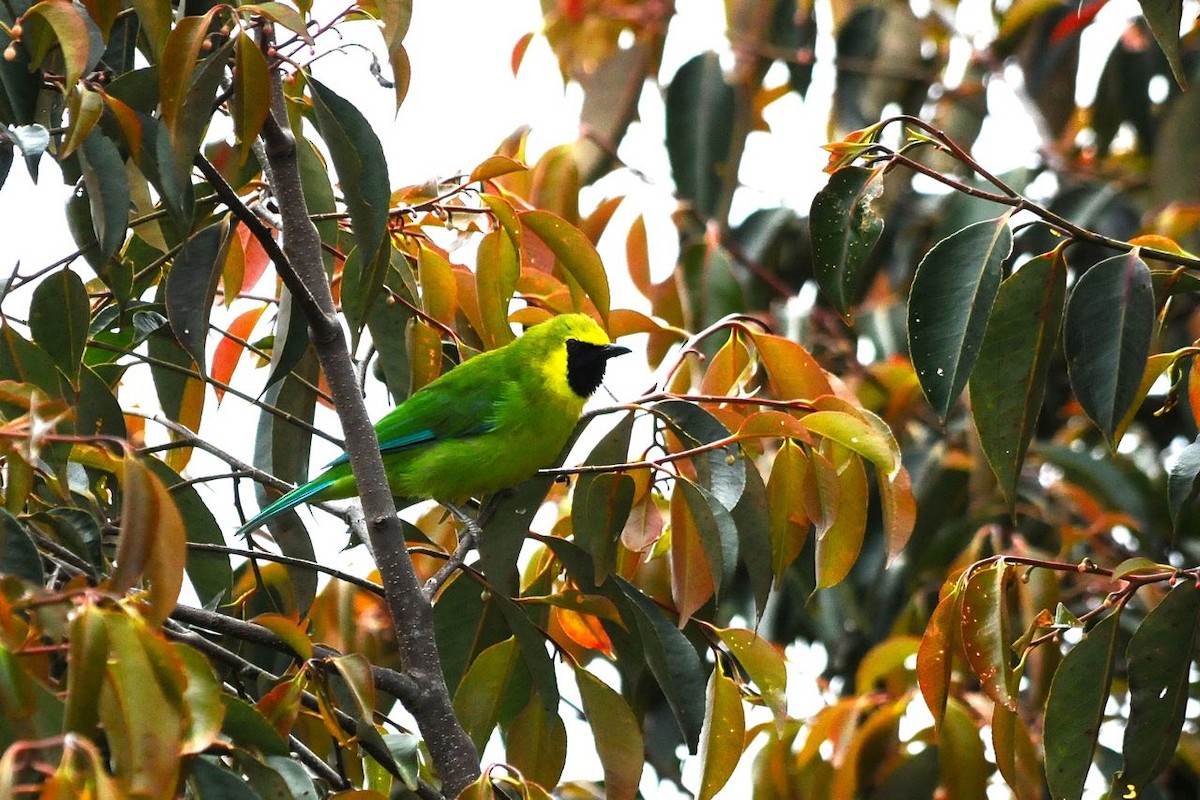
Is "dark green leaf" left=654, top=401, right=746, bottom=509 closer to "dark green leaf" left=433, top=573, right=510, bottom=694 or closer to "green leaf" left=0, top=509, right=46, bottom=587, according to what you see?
"dark green leaf" left=433, top=573, right=510, bottom=694

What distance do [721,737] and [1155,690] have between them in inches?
31.7

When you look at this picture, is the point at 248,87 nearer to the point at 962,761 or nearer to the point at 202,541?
the point at 202,541

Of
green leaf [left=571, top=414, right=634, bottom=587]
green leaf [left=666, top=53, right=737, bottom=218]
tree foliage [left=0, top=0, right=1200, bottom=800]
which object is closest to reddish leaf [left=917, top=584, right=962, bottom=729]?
tree foliage [left=0, top=0, right=1200, bottom=800]

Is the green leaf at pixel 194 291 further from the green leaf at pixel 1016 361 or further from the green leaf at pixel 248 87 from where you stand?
the green leaf at pixel 1016 361

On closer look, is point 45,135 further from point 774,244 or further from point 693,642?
point 774,244

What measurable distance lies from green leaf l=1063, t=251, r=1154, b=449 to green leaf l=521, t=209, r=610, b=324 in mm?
1233

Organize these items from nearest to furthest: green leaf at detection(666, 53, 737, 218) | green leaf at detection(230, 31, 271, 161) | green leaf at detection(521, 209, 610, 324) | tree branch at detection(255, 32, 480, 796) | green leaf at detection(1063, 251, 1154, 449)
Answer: green leaf at detection(230, 31, 271, 161)
green leaf at detection(1063, 251, 1154, 449)
tree branch at detection(255, 32, 480, 796)
green leaf at detection(521, 209, 610, 324)
green leaf at detection(666, 53, 737, 218)

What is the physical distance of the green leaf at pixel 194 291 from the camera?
256 centimetres

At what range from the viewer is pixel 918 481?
17.5 ft

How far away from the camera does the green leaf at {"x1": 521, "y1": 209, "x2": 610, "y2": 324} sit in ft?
10.6

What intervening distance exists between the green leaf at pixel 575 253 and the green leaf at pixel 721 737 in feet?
3.31

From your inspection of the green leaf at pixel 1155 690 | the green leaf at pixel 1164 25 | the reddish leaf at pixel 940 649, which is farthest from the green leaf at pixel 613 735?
the green leaf at pixel 1164 25

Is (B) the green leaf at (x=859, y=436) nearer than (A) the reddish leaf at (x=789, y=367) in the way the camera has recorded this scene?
Yes

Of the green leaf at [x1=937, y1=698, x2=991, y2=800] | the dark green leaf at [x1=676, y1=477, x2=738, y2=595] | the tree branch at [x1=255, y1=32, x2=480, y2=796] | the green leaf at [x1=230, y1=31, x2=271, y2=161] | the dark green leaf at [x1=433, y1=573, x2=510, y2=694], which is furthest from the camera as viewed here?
the green leaf at [x1=937, y1=698, x2=991, y2=800]
